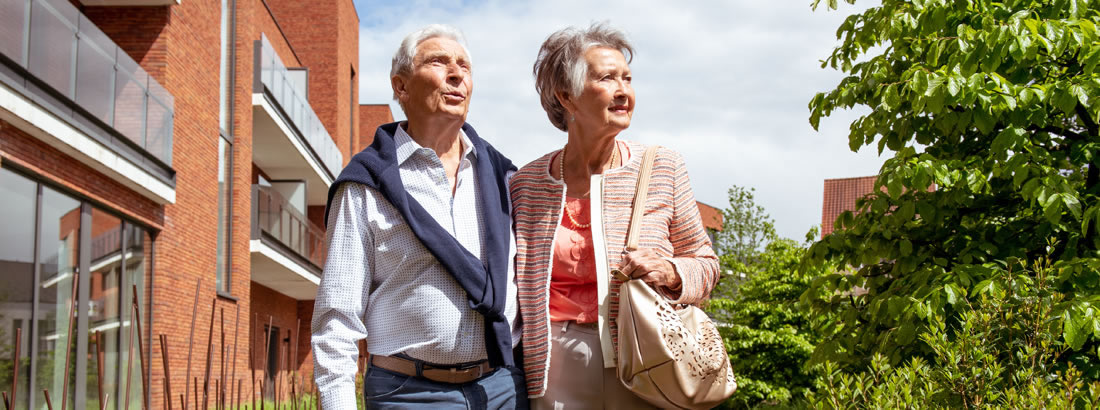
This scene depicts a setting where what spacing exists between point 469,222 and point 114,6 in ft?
47.9

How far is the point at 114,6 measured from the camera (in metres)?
15.7

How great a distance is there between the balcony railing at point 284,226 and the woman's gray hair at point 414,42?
19.5 meters

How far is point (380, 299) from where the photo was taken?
2.81m

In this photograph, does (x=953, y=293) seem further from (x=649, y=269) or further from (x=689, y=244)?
(x=649, y=269)

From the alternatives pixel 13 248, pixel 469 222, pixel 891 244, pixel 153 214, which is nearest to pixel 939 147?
pixel 891 244

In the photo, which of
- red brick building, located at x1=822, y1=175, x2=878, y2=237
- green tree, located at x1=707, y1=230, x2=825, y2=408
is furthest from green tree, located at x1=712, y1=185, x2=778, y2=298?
red brick building, located at x1=822, y1=175, x2=878, y2=237

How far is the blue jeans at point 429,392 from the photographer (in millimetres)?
2715

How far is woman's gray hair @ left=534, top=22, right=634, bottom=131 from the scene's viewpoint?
118 inches

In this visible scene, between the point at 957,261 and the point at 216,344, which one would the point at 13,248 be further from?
the point at 957,261

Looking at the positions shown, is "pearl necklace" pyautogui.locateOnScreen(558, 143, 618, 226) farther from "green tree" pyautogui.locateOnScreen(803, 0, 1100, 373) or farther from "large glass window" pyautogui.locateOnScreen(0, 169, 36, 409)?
"large glass window" pyautogui.locateOnScreen(0, 169, 36, 409)

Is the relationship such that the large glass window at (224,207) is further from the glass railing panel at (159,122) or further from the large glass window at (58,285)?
the large glass window at (58,285)

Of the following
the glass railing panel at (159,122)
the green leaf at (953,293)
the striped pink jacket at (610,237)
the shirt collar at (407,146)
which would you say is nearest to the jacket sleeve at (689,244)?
the striped pink jacket at (610,237)

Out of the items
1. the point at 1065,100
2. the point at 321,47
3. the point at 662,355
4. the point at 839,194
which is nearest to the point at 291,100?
the point at 321,47

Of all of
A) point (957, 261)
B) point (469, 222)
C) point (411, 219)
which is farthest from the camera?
point (957, 261)
